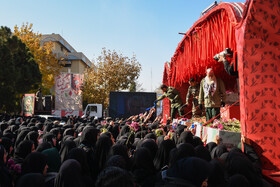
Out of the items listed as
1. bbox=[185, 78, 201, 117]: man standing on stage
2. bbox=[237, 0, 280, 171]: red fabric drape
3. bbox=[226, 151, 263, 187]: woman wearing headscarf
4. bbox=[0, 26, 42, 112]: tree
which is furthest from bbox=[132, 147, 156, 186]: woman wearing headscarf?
bbox=[0, 26, 42, 112]: tree

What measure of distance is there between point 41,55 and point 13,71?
6.22 meters

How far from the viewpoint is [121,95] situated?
15742 millimetres

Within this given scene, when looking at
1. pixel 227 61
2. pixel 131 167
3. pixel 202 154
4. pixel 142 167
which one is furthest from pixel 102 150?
pixel 227 61

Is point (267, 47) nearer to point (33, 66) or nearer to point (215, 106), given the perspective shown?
point (215, 106)

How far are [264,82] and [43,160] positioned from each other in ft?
10.5

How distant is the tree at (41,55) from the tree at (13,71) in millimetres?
3861

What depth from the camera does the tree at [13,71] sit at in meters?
17.9

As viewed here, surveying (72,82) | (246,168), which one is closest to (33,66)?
(72,82)

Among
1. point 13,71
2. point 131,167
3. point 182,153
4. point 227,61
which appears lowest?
point 131,167

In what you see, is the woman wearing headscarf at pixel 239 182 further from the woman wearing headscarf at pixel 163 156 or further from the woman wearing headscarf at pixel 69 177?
the woman wearing headscarf at pixel 69 177

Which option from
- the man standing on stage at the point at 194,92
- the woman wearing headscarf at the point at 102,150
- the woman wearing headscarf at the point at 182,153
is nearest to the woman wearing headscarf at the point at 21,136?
the woman wearing headscarf at the point at 102,150

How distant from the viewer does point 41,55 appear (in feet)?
78.1

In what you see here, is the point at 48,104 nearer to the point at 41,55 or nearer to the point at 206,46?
the point at 41,55

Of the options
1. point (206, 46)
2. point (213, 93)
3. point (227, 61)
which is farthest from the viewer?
point (206, 46)
